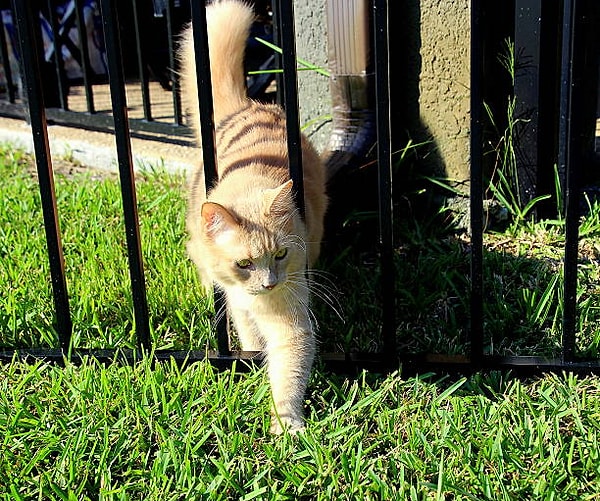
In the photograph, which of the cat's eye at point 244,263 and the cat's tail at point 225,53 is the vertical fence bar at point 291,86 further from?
the cat's tail at point 225,53

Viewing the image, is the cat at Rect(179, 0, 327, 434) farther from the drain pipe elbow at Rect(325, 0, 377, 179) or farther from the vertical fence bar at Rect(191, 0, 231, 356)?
the drain pipe elbow at Rect(325, 0, 377, 179)

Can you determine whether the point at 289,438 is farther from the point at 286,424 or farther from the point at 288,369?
the point at 288,369

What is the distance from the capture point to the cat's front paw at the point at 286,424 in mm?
2072

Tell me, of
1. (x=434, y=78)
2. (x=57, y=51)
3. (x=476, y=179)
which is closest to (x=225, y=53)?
(x=434, y=78)

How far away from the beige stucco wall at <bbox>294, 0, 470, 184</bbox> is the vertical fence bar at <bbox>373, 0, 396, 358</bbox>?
4.04ft

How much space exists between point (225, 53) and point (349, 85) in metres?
0.60

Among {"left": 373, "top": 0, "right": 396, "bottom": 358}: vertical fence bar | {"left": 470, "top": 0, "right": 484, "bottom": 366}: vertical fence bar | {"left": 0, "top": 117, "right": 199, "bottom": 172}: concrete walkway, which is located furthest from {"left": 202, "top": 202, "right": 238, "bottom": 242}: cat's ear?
{"left": 0, "top": 117, "right": 199, "bottom": 172}: concrete walkway

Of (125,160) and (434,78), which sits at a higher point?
(434,78)

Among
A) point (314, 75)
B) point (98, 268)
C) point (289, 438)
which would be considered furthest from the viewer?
point (314, 75)

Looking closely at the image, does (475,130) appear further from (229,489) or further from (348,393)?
(229,489)

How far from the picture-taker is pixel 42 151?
224cm

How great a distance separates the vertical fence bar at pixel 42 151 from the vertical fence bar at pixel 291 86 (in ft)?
2.33

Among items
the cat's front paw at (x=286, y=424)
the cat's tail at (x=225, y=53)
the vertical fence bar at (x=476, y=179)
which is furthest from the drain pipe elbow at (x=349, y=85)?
the cat's front paw at (x=286, y=424)

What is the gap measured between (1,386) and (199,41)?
1183 millimetres
